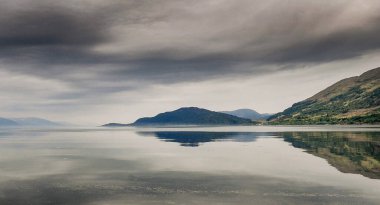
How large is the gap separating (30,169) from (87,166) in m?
8.17

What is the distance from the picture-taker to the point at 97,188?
36562 mm

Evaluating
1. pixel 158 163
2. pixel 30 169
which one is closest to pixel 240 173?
pixel 158 163

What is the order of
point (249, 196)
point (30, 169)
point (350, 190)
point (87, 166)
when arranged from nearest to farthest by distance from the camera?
1. point (249, 196)
2. point (350, 190)
3. point (30, 169)
4. point (87, 166)

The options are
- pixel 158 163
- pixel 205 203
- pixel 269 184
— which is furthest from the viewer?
pixel 158 163

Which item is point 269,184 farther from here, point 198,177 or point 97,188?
point 97,188

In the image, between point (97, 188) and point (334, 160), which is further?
point (334, 160)

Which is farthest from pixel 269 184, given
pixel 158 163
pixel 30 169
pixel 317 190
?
pixel 30 169

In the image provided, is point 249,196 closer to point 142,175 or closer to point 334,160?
point 142,175

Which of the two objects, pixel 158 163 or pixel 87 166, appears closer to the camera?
pixel 87 166

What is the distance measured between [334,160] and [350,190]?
86.8 ft

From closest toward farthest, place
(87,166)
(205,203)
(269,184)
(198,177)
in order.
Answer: (205,203) → (269,184) → (198,177) → (87,166)

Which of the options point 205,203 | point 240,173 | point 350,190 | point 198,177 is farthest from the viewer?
point 240,173

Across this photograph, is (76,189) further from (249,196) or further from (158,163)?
(158,163)

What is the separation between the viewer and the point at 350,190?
34594 mm
